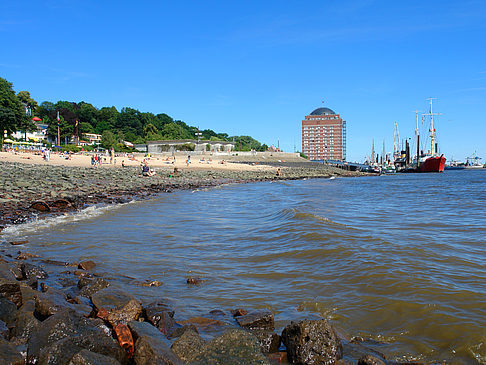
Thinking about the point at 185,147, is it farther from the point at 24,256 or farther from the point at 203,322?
the point at 203,322

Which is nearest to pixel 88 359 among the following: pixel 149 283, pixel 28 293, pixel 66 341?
pixel 66 341

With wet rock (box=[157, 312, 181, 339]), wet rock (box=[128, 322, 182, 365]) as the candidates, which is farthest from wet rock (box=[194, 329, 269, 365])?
wet rock (box=[157, 312, 181, 339])

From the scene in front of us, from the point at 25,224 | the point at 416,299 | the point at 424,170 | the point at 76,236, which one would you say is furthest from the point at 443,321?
the point at 424,170

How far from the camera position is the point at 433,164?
3418 inches

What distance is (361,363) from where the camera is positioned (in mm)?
3439

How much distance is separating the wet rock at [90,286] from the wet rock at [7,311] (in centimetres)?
103

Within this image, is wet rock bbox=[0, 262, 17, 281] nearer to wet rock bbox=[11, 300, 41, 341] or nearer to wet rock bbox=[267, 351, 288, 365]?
wet rock bbox=[11, 300, 41, 341]

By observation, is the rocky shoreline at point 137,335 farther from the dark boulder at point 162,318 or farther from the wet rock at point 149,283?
the wet rock at point 149,283

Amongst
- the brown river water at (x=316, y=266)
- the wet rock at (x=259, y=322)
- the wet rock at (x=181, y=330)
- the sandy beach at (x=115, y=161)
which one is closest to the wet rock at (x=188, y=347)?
the wet rock at (x=181, y=330)

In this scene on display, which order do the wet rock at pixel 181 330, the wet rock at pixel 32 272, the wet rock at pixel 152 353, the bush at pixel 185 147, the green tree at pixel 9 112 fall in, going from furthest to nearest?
the bush at pixel 185 147 < the green tree at pixel 9 112 < the wet rock at pixel 32 272 < the wet rock at pixel 181 330 < the wet rock at pixel 152 353

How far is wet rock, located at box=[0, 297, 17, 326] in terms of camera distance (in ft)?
12.7

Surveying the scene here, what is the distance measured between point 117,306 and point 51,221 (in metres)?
8.45

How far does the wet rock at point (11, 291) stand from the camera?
4289 mm

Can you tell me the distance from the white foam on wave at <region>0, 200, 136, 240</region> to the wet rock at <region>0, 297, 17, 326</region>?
18.6 ft
